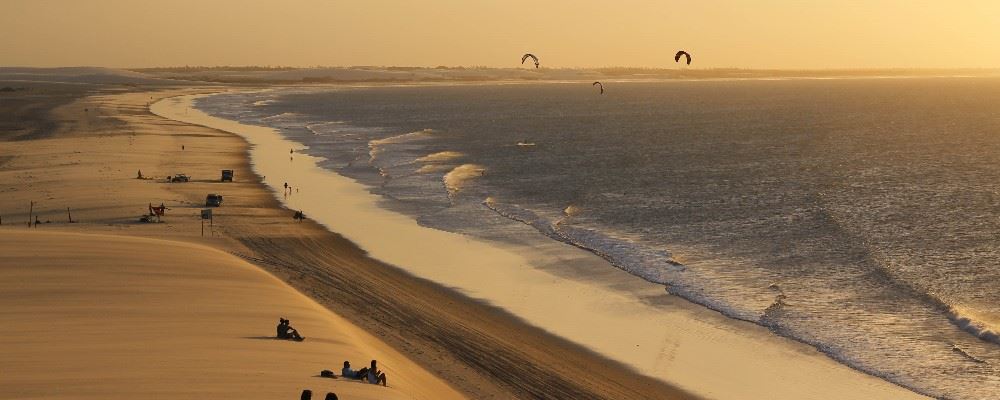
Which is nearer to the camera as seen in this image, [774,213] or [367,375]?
[367,375]

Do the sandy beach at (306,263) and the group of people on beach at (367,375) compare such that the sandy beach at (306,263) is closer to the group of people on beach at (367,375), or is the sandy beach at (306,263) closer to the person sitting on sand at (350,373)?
the group of people on beach at (367,375)

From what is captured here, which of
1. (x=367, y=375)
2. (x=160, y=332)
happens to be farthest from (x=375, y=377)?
(x=160, y=332)

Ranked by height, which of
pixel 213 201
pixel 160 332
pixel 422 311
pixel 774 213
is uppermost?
pixel 160 332

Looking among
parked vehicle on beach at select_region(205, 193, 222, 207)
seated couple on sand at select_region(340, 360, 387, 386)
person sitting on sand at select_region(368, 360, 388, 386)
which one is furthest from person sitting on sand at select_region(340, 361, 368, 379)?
parked vehicle on beach at select_region(205, 193, 222, 207)

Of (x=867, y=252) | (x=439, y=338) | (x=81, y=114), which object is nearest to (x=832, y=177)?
(x=867, y=252)

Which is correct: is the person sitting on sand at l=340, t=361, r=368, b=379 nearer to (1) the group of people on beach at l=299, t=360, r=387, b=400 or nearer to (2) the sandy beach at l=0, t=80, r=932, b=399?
(1) the group of people on beach at l=299, t=360, r=387, b=400

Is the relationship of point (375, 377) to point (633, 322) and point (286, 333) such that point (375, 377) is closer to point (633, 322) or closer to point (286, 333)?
point (286, 333)

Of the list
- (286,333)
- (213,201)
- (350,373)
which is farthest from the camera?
(213,201)
